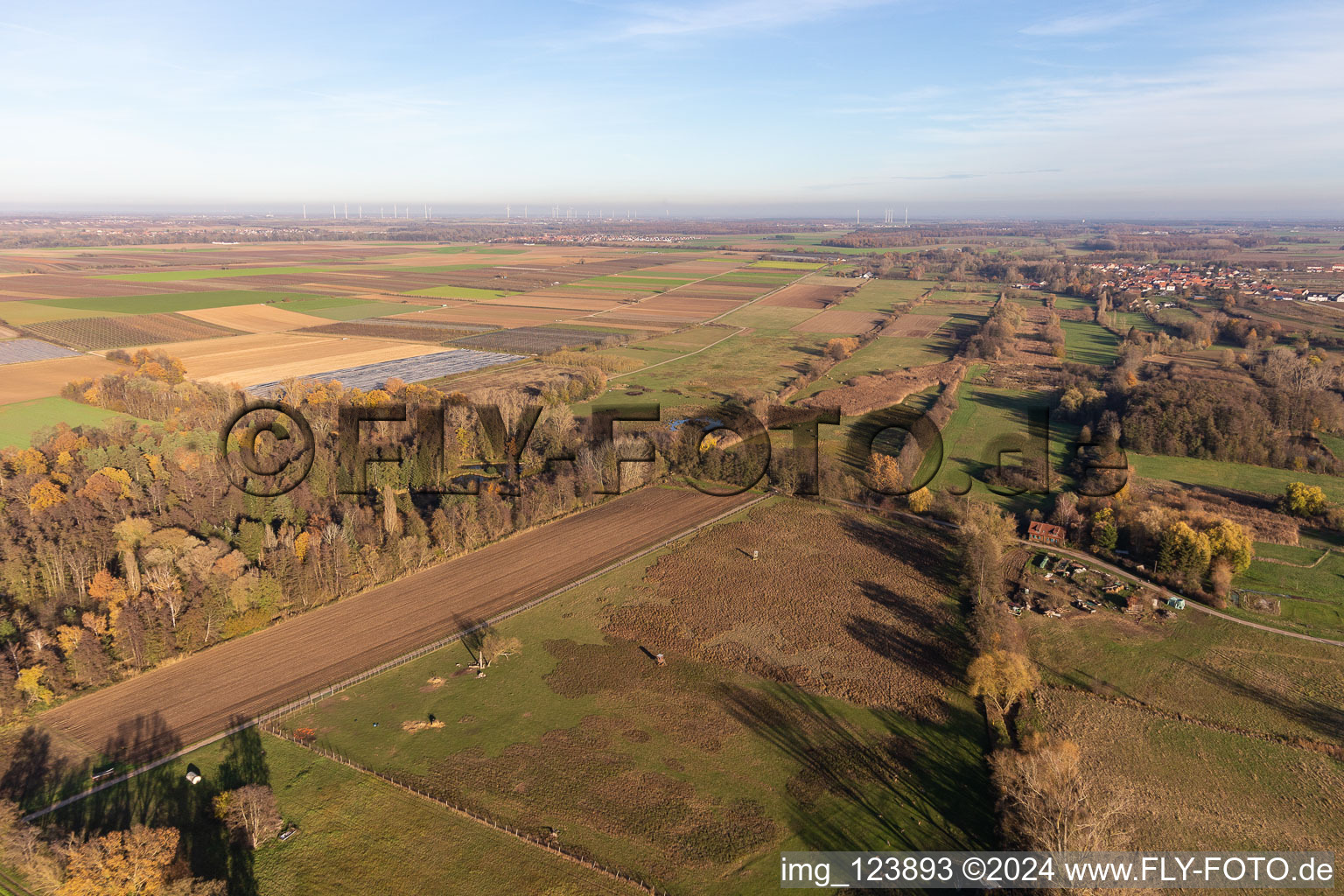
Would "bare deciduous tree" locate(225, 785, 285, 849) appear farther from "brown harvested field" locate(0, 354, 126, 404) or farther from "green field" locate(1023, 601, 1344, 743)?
"brown harvested field" locate(0, 354, 126, 404)

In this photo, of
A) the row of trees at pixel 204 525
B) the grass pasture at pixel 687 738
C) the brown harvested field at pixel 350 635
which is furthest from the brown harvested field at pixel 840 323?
the grass pasture at pixel 687 738

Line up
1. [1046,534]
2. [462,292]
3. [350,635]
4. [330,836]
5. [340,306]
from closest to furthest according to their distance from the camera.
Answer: [330,836] → [350,635] → [1046,534] → [340,306] → [462,292]

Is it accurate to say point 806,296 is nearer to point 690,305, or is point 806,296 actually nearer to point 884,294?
point 884,294

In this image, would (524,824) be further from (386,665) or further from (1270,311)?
(1270,311)

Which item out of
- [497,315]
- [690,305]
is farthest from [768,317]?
[497,315]

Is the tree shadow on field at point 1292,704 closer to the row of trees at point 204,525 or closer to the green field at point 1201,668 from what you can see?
the green field at point 1201,668

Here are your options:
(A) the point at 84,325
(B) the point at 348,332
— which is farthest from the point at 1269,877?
(A) the point at 84,325

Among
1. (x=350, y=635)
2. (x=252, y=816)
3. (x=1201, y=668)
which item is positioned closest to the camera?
(x=252, y=816)
